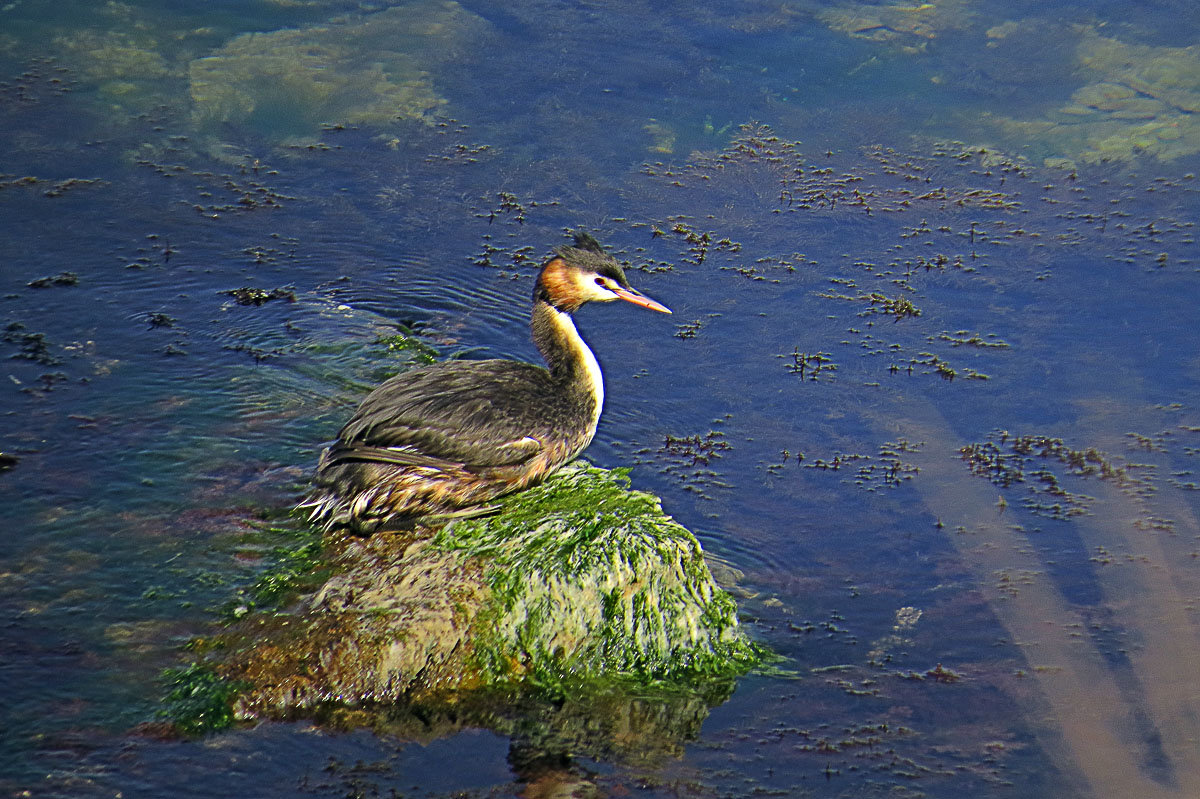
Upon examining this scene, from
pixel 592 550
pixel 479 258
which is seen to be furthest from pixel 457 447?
pixel 479 258

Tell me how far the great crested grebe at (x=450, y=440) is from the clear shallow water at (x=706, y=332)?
0.46 meters

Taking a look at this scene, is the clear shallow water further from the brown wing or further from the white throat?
the white throat

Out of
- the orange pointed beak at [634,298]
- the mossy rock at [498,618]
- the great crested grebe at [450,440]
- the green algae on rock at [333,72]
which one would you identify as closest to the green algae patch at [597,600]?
the mossy rock at [498,618]

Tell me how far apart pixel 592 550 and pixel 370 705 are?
1263 mm

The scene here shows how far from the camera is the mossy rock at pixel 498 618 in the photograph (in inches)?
198

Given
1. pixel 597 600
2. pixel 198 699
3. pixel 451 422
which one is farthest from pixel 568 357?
pixel 198 699

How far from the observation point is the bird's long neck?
6.46 meters

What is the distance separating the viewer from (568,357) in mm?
6559

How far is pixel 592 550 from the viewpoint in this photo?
567cm

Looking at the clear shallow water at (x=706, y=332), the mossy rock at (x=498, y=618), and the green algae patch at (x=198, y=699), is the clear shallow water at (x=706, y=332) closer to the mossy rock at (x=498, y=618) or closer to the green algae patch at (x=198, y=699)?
the green algae patch at (x=198, y=699)

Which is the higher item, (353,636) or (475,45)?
(475,45)

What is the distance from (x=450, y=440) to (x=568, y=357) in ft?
2.98

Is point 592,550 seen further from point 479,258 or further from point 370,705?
point 479,258

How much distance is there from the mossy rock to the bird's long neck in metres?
0.62
